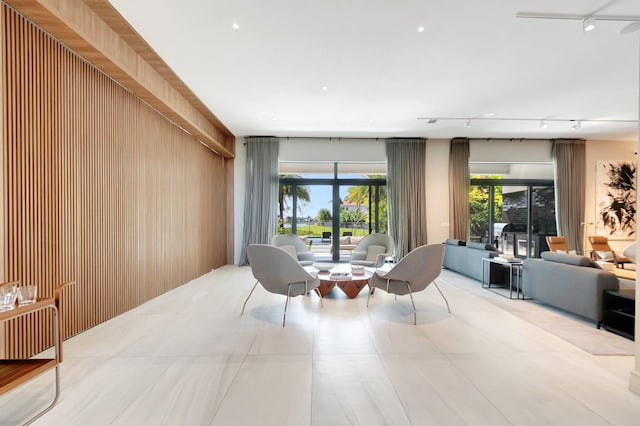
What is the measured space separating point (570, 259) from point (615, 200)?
6.35 m

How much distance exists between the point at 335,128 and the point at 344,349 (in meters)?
5.23

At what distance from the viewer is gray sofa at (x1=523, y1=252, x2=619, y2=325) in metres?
3.25

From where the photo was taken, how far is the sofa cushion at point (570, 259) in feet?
11.6

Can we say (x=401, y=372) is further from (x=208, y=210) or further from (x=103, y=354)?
(x=208, y=210)

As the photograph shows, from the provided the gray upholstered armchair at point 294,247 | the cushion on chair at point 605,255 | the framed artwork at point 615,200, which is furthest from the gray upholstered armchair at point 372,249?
the framed artwork at point 615,200

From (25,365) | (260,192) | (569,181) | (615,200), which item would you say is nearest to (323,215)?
(260,192)

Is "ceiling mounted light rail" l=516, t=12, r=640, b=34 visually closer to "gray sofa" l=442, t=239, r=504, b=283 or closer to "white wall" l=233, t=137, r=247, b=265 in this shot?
"gray sofa" l=442, t=239, r=504, b=283

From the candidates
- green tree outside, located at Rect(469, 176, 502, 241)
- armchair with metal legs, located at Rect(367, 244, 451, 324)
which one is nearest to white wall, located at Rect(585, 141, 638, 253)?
green tree outside, located at Rect(469, 176, 502, 241)

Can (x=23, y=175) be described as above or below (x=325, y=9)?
below

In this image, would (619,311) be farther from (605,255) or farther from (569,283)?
(605,255)

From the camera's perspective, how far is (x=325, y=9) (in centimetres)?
292

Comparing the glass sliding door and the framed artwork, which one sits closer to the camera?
the framed artwork

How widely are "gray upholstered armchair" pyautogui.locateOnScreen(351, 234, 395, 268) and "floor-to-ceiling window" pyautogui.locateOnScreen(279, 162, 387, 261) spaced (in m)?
1.62

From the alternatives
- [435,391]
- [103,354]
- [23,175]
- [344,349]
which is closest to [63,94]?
[23,175]
